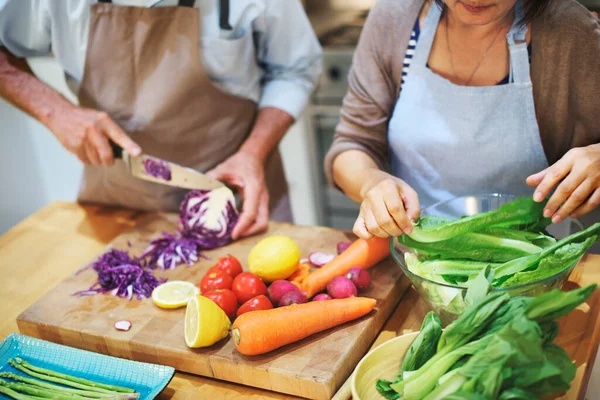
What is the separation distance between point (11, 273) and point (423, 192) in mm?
1252

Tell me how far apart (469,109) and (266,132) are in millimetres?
776

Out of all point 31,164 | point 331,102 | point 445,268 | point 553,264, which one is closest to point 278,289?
point 445,268

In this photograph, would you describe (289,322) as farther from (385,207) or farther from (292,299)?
(385,207)

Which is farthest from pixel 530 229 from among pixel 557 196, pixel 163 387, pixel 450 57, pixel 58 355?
pixel 58 355

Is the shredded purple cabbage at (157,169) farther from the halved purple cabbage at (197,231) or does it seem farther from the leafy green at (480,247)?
the leafy green at (480,247)

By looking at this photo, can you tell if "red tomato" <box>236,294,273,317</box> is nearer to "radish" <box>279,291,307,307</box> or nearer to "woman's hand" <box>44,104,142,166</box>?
"radish" <box>279,291,307,307</box>

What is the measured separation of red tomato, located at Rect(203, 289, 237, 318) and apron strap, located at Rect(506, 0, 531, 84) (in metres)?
0.88

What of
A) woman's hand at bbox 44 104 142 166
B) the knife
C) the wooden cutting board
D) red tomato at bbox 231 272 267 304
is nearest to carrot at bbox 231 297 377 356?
the wooden cutting board

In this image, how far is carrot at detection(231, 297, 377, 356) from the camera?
1.34m

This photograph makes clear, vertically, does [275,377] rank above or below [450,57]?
below

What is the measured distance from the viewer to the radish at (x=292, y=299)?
146 centimetres

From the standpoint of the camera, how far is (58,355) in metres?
1.46

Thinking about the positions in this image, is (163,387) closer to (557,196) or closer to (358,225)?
(358,225)

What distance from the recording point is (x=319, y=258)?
172cm
